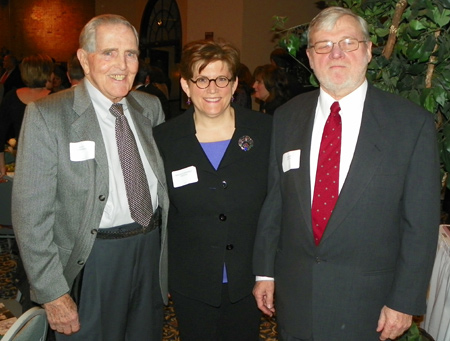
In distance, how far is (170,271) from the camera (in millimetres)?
2377

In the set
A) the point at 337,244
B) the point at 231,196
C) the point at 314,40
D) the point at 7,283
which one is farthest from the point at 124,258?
the point at 7,283

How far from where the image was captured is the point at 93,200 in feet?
6.70

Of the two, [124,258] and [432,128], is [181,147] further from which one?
[432,128]

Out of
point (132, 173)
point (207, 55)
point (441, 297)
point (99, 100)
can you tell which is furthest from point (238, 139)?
point (441, 297)

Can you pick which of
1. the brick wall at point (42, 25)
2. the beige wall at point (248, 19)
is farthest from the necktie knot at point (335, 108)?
the brick wall at point (42, 25)

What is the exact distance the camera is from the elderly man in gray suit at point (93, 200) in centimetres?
199

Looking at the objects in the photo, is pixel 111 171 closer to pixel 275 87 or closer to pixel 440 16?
pixel 440 16

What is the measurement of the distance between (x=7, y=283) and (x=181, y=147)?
2.94 meters

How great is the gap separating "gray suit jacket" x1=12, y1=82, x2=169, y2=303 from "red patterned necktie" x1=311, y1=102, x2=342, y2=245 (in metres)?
0.87

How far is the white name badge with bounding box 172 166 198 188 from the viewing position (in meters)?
2.27

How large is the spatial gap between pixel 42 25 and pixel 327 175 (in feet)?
51.0

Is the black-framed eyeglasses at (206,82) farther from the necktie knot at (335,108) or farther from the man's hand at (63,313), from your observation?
the man's hand at (63,313)

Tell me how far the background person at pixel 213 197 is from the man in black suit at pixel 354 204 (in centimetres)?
25

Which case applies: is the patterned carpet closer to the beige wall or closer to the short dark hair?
the short dark hair
